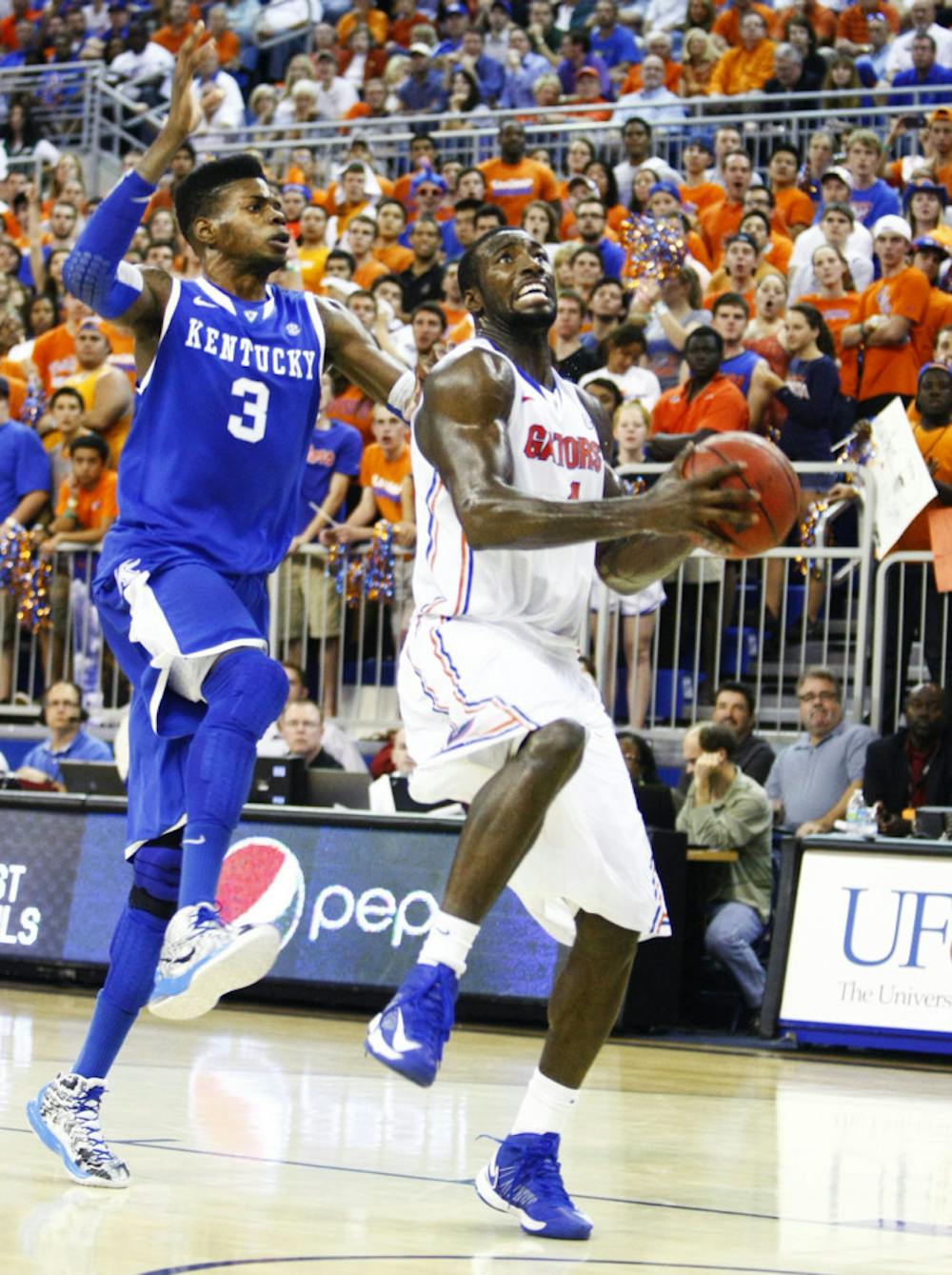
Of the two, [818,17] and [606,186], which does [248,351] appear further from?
[818,17]

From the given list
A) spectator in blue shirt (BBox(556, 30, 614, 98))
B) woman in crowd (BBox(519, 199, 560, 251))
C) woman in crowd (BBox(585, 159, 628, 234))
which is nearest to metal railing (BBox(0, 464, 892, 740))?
woman in crowd (BBox(519, 199, 560, 251))

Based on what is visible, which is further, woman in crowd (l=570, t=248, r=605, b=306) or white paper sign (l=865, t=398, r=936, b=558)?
woman in crowd (l=570, t=248, r=605, b=306)

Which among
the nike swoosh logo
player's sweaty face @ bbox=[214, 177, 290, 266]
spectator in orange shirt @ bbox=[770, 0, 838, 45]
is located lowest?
the nike swoosh logo

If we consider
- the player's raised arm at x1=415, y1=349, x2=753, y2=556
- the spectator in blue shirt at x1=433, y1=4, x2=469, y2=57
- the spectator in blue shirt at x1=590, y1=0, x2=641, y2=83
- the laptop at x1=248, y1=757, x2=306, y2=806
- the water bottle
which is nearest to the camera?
the player's raised arm at x1=415, y1=349, x2=753, y2=556

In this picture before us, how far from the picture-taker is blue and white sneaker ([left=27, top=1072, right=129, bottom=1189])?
521 centimetres

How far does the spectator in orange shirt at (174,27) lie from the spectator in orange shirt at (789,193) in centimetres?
892

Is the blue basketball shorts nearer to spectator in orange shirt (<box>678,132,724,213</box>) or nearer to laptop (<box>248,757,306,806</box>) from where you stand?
laptop (<box>248,757,306,806</box>)

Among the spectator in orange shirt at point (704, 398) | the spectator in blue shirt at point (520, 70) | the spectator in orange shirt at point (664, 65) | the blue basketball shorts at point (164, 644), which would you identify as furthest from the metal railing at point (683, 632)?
the spectator in blue shirt at point (520, 70)

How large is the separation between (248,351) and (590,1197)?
252cm

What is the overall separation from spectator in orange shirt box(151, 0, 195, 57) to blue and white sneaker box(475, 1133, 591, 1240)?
63.5 ft

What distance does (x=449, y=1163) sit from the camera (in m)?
5.89

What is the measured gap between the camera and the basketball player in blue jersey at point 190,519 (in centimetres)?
527

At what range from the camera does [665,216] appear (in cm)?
1450

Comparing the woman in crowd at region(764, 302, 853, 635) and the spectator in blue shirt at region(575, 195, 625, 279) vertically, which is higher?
the spectator in blue shirt at region(575, 195, 625, 279)
